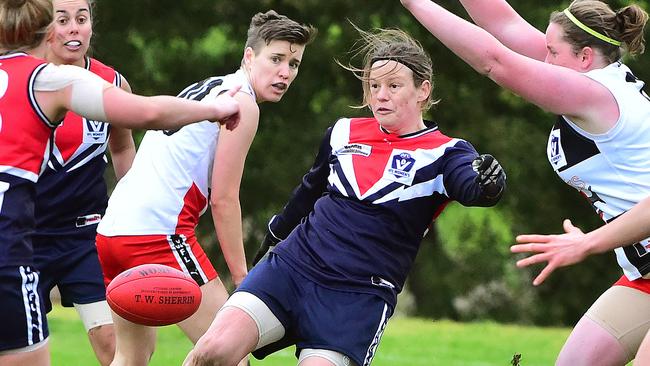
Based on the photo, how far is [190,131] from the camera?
18.5 ft

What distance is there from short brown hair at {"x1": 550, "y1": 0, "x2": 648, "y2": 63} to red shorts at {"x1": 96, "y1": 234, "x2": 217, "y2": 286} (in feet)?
6.66

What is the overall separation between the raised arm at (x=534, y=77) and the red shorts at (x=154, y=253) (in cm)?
171

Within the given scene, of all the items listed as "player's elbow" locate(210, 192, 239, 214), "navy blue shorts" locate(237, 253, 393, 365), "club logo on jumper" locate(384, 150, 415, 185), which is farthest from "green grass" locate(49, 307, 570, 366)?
"club logo on jumper" locate(384, 150, 415, 185)

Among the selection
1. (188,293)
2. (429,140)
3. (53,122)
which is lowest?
(188,293)

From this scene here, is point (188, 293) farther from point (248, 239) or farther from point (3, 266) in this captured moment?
point (248, 239)

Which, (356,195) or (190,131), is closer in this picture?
(356,195)

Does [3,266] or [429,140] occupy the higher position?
[3,266]

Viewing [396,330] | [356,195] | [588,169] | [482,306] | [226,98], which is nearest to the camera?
[226,98]

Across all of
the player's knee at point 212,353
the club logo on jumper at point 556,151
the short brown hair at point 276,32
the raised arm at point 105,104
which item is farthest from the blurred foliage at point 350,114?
the raised arm at point 105,104

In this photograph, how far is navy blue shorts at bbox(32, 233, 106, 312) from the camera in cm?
599

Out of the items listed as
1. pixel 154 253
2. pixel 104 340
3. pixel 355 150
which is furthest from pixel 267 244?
pixel 104 340

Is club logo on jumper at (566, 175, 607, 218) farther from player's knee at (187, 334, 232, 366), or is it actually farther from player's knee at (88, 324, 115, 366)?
player's knee at (88, 324, 115, 366)

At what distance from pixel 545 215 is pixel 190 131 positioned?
14823 mm

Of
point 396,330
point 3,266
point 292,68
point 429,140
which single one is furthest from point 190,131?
point 396,330
